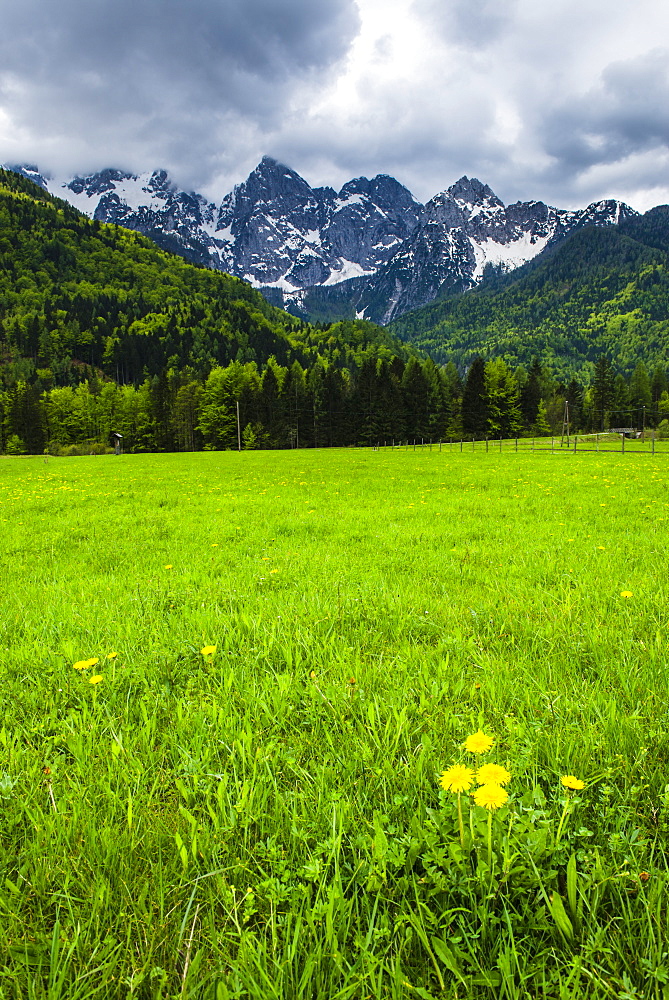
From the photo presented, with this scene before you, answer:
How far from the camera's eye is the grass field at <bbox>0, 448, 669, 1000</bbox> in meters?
1.11

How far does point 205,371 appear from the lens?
4513 inches

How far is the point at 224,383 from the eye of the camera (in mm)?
78312

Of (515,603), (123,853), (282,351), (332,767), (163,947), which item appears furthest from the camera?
(282,351)

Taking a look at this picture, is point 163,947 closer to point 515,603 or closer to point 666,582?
point 515,603

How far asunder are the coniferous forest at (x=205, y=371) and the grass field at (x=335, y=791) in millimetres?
54822

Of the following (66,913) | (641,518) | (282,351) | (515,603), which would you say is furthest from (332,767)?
(282,351)

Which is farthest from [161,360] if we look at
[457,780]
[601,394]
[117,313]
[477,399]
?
[457,780]

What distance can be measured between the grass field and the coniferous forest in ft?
180

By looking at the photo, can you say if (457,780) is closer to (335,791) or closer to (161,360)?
(335,791)

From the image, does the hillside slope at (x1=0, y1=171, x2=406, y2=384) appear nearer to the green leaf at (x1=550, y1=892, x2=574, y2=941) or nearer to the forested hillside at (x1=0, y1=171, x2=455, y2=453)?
the forested hillside at (x1=0, y1=171, x2=455, y2=453)

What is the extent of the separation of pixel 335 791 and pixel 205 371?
122366 mm

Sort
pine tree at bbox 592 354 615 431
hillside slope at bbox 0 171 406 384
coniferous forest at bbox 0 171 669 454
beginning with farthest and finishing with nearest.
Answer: hillside slope at bbox 0 171 406 384 < pine tree at bbox 592 354 615 431 < coniferous forest at bbox 0 171 669 454

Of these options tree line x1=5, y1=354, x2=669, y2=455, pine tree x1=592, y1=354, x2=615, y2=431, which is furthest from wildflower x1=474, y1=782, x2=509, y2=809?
pine tree x1=592, y1=354, x2=615, y2=431

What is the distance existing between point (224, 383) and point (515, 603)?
264 feet
